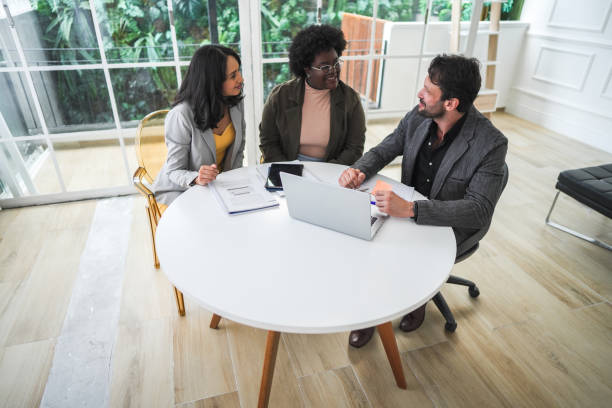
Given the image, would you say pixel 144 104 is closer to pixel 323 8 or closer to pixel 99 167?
pixel 99 167

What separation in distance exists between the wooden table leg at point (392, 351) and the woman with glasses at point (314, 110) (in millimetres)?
1010

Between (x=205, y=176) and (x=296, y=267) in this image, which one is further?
(x=205, y=176)

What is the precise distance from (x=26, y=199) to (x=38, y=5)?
1317 millimetres

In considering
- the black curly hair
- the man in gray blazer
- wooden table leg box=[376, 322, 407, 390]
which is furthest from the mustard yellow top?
wooden table leg box=[376, 322, 407, 390]

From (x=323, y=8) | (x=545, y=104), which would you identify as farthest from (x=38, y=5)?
(x=545, y=104)

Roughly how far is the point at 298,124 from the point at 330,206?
39.4 inches

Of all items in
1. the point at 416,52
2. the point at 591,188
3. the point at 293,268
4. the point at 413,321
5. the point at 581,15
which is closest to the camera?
the point at 293,268

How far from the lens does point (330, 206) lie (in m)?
1.25

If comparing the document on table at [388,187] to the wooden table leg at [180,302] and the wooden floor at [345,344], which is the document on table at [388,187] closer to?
the wooden floor at [345,344]

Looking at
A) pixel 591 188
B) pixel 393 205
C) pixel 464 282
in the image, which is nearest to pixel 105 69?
pixel 393 205

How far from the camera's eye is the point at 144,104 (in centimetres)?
304

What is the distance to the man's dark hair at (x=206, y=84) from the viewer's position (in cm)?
178

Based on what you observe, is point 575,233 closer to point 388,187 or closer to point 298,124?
point 388,187

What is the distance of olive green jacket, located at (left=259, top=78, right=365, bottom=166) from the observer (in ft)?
6.91
